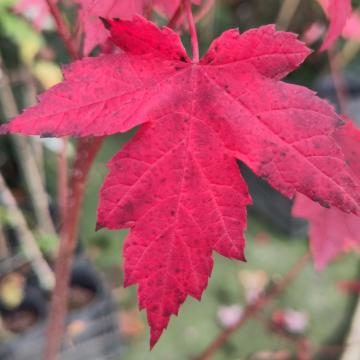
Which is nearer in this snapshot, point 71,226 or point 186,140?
point 186,140

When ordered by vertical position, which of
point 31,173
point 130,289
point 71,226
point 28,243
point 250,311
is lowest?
point 130,289

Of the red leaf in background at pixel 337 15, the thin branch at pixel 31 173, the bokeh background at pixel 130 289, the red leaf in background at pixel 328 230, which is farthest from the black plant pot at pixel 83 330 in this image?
the red leaf in background at pixel 337 15

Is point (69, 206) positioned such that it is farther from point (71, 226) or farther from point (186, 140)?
point (186, 140)

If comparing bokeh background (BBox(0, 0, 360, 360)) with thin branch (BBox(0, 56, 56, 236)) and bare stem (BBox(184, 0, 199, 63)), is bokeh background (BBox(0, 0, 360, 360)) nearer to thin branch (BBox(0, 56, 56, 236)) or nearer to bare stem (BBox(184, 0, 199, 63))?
thin branch (BBox(0, 56, 56, 236))

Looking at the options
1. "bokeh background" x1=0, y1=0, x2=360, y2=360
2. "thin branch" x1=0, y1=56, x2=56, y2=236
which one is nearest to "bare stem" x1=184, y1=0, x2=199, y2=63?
"bokeh background" x1=0, y1=0, x2=360, y2=360

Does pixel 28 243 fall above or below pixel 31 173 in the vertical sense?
below

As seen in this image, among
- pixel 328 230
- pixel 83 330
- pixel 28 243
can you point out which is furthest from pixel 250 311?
pixel 28 243

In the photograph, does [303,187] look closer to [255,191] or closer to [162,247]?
[162,247]
